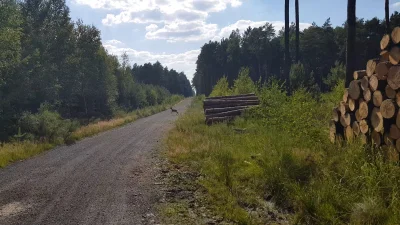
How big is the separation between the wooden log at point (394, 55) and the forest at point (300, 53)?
18.6 metres

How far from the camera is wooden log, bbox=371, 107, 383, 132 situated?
638 centimetres

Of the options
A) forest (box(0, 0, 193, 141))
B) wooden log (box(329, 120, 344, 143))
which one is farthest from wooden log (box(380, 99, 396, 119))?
forest (box(0, 0, 193, 141))

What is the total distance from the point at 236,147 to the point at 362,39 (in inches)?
1823

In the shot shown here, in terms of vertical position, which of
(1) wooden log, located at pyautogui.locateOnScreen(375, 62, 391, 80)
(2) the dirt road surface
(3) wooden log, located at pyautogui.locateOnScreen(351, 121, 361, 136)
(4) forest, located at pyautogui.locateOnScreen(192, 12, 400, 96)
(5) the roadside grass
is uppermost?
(4) forest, located at pyautogui.locateOnScreen(192, 12, 400, 96)

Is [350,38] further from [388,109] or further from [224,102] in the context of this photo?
[388,109]

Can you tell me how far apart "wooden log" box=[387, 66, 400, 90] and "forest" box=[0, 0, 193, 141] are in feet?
59.1

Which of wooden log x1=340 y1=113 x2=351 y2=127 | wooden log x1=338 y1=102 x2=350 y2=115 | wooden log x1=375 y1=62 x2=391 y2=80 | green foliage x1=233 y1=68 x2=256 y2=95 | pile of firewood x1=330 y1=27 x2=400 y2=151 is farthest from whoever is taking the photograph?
green foliage x1=233 y1=68 x2=256 y2=95

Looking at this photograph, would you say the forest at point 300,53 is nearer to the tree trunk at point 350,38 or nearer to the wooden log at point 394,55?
the tree trunk at point 350,38

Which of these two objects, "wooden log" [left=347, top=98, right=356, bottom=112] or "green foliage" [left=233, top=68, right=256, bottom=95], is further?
"green foliage" [left=233, top=68, right=256, bottom=95]

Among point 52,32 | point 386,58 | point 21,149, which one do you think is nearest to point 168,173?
point 386,58

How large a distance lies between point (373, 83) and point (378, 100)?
40 centimetres

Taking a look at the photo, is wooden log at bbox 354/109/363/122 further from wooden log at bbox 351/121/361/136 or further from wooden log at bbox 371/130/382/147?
wooden log at bbox 371/130/382/147

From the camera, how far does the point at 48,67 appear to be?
31.6 metres

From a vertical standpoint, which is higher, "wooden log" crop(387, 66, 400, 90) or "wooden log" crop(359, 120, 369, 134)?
"wooden log" crop(387, 66, 400, 90)
